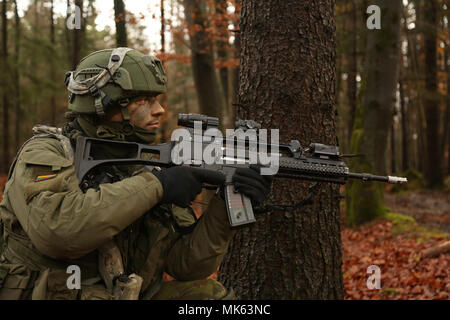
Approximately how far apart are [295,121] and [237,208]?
117cm

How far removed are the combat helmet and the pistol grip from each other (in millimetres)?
929

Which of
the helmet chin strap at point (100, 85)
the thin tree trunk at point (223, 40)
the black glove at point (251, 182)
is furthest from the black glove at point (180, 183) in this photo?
the thin tree trunk at point (223, 40)

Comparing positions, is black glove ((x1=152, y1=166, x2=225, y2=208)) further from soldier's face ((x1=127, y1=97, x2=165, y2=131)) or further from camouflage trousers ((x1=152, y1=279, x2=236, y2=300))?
camouflage trousers ((x1=152, y1=279, x2=236, y2=300))

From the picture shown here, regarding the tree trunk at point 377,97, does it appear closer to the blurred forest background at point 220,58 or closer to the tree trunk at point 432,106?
the blurred forest background at point 220,58

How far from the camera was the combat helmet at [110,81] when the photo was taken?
9.38 ft

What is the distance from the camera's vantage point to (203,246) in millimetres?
3070

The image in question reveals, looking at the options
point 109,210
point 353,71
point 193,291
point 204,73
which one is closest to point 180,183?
point 109,210

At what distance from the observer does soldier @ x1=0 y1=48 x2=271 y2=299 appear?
7.83ft

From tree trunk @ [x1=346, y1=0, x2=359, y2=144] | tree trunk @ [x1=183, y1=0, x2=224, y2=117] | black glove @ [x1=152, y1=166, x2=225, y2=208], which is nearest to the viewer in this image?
black glove @ [x1=152, y1=166, x2=225, y2=208]

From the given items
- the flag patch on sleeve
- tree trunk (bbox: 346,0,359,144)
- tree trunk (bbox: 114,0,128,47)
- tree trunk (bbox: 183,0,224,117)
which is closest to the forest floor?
tree trunk (bbox: 183,0,224,117)

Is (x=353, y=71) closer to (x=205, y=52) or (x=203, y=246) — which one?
(x=205, y=52)
